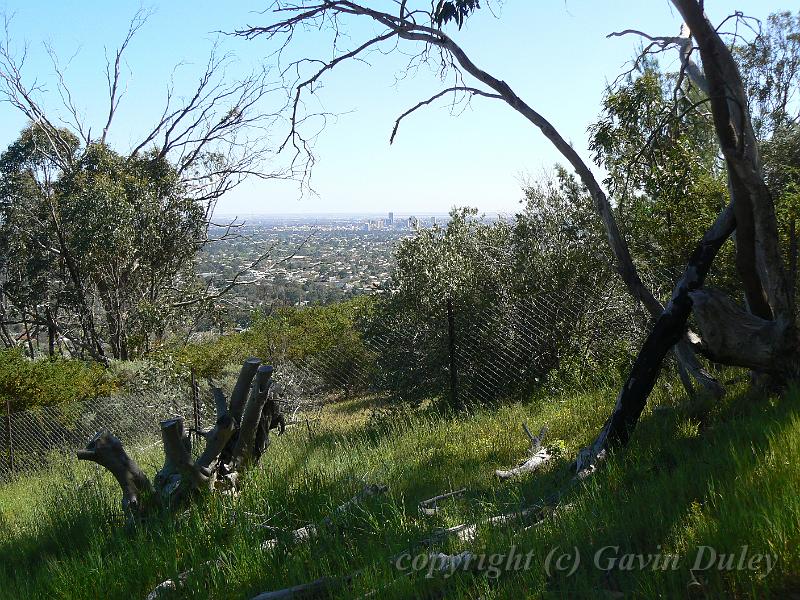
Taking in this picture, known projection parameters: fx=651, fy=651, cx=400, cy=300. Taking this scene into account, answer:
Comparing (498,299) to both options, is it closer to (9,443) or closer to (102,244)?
(9,443)

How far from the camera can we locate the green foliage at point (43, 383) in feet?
36.5

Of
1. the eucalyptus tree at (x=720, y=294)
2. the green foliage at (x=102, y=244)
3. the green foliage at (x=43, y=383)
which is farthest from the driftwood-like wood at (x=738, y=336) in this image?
the green foliage at (x=102, y=244)

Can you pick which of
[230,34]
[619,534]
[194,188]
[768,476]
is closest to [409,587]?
[619,534]

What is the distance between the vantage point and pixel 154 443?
10.5 metres

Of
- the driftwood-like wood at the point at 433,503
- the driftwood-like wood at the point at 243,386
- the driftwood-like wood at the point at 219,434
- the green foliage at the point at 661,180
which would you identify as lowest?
the driftwood-like wood at the point at 433,503

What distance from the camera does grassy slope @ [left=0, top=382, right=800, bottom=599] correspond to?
276 centimetres

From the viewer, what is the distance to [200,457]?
5316 mm

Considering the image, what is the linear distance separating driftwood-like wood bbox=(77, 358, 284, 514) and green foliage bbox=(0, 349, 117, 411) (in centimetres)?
689

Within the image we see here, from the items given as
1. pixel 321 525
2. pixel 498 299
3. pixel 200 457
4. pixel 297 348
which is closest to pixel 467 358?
pixel 498 299

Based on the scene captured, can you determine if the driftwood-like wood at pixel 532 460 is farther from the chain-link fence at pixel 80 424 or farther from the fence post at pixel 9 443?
the fence post at pixel 9 443

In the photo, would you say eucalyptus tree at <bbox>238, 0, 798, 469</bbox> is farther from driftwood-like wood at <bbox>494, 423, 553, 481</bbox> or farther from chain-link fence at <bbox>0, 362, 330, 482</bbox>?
chain-link fence at <bbox>0, 362, 330, 482</bbox>

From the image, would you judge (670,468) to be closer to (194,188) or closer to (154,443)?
(154,443)

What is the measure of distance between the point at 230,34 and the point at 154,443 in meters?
6.80

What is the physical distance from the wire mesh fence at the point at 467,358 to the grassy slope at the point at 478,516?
2700 millimetres
